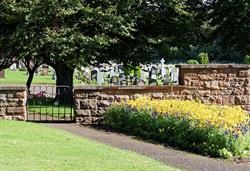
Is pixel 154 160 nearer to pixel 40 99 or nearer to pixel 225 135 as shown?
pixel 225 135

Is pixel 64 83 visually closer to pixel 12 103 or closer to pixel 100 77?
pixel 100 77

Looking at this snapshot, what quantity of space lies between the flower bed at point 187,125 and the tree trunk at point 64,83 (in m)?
5.23

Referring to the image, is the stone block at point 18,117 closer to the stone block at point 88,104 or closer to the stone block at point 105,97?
the stone block at point 88,104

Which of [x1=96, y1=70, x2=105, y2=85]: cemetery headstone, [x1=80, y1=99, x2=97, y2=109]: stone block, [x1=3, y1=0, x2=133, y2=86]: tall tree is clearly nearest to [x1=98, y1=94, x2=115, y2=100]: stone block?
→ [x1=80, y1=99, x2=97, y2=109]: stone block

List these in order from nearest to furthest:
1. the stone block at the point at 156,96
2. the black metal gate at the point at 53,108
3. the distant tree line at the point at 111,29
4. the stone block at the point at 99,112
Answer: the stone block at the point at 99,112, the stone block at the point at 156,96, the black metal gate at the point at 53,108, the distant tree line at the point at 111,29

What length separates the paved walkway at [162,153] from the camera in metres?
8.45

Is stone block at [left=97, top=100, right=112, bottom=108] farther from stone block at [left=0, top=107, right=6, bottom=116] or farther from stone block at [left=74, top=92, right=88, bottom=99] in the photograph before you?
stone block at [left=0, top=107, right=6, bottom=116]

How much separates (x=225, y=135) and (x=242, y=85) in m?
4.49

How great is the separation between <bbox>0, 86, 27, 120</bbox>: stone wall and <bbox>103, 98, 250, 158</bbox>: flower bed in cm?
208

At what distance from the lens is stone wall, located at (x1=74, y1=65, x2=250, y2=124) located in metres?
13.3

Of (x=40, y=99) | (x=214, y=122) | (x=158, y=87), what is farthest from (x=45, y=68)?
(x=214, y=122)

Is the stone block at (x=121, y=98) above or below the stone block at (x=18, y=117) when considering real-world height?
above

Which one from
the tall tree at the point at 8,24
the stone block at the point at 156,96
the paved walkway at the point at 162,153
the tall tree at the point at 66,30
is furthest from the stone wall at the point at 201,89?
the tall tree at the point at 8,24

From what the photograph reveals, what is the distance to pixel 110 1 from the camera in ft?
57.8
